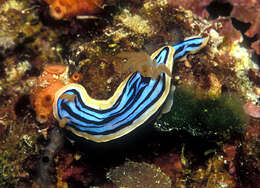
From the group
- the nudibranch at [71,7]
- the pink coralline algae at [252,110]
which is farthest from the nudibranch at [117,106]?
the pink coralline algae at [252,110]

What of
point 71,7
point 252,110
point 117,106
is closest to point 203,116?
point 252,110

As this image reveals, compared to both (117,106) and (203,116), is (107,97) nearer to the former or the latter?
(117,106)

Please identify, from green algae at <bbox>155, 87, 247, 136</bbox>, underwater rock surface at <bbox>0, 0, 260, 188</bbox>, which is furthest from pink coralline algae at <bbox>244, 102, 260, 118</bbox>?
green algae at <bbox>155, 87, 247, 136</bbox>

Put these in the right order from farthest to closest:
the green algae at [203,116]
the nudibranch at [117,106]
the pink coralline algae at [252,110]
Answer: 1. the pink coralline algae at [252,110]
2. the green algae at [203,116]
3. the nudibranch at [117,106]

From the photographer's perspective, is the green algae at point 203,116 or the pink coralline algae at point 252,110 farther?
the pink coralline algae at point 252,110

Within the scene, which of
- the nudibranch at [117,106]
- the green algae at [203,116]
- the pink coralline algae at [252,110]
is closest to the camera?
the nudibranch at [117,106]

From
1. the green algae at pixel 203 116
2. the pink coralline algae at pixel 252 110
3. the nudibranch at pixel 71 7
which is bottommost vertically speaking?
the pink coralline algae at pixel 252 110

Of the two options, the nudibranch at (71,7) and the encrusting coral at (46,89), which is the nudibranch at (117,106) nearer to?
the encrusting coral at (46,89)

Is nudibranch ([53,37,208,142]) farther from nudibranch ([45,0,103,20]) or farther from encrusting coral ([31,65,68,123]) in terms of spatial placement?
nudibranch ([45,0,103,20])
